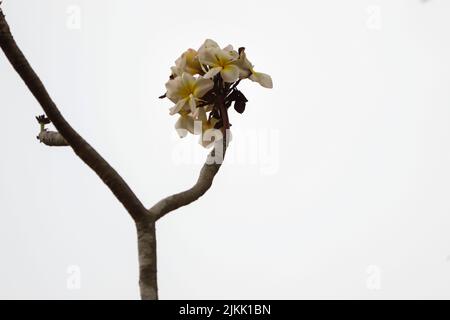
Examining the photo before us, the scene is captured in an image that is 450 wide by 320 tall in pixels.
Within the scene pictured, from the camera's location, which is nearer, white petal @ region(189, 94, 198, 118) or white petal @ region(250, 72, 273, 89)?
white petal @ region(189, 94, 198, 118)

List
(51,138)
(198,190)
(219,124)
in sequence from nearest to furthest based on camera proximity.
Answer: (198,190) < (51,138) < (219,124)

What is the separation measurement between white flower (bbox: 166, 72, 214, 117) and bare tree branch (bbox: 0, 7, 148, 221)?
0.42 meters

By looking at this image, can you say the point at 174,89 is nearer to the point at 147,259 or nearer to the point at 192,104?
the point at 192,104

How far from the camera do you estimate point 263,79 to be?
2164 mm

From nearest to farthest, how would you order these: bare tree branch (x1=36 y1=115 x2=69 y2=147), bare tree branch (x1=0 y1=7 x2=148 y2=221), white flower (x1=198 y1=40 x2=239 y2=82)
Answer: bare tree branch (x1=0 y1=7 x2=148 y2=221) < bare tree branch (x1=36 y1=115 x2=69 y2=147) < white flower (x1=198 y1=40 x2=239 y2=82)

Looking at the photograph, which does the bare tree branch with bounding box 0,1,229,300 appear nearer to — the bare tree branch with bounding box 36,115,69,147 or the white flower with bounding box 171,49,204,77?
the bare tree branch with bounding box 36,115,69,147


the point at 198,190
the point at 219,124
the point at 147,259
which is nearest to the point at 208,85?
the point at 219,124

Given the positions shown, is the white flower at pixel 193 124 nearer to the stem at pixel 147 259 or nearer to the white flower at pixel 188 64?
the white flower at pixel 188 64

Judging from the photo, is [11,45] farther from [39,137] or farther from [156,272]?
[156,272]

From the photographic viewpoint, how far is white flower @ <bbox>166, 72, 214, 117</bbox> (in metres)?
2.07

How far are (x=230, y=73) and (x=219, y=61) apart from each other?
0.07m

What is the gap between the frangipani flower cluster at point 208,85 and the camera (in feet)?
6.83

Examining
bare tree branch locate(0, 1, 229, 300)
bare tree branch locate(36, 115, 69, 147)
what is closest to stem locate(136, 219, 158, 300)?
bare tree branch locate(0, 1, 229, 300)

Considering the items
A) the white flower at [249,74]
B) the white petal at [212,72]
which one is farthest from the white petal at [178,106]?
the white flower at [249,74]
